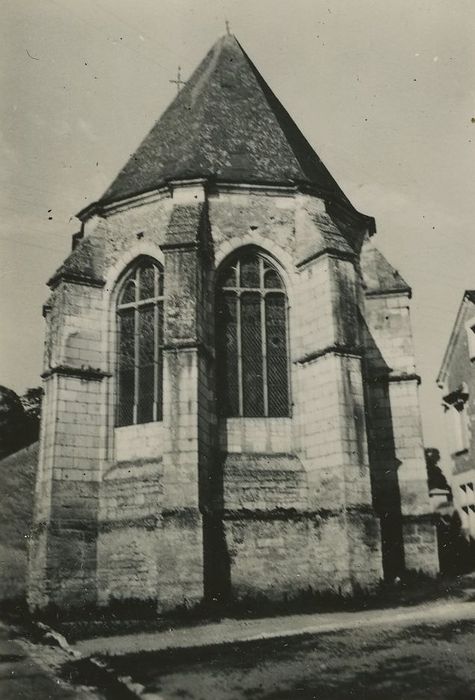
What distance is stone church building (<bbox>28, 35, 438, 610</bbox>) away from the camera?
11836 mm

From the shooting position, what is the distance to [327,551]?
1179 cm

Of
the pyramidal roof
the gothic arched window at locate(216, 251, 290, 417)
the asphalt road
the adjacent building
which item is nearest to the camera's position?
the asphalt road

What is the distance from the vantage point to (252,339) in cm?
1380

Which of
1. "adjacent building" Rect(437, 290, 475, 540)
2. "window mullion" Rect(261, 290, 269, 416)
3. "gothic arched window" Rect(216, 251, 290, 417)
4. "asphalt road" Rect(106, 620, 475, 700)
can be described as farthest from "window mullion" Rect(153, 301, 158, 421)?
"adjacent building" Rect(437, 290, 475, 540)

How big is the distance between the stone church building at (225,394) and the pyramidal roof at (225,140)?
0.08 m

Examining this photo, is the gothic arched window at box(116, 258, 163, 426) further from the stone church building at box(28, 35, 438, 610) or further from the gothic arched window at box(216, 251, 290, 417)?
the gothic arched window at box(216, 251, 290, 417)

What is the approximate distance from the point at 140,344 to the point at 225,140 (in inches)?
205

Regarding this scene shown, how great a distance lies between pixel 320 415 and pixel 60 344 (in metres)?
5.40

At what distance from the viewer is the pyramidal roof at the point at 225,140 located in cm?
1461

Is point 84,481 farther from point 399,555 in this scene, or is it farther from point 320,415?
point 399,555

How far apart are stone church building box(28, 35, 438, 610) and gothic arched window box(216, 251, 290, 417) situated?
0.03 meters

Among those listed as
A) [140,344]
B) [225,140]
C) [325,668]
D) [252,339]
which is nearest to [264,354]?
[252,339]

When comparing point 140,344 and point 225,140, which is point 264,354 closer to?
point 140,344

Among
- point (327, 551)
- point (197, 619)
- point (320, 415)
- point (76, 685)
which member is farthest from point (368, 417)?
point (76, 685)
